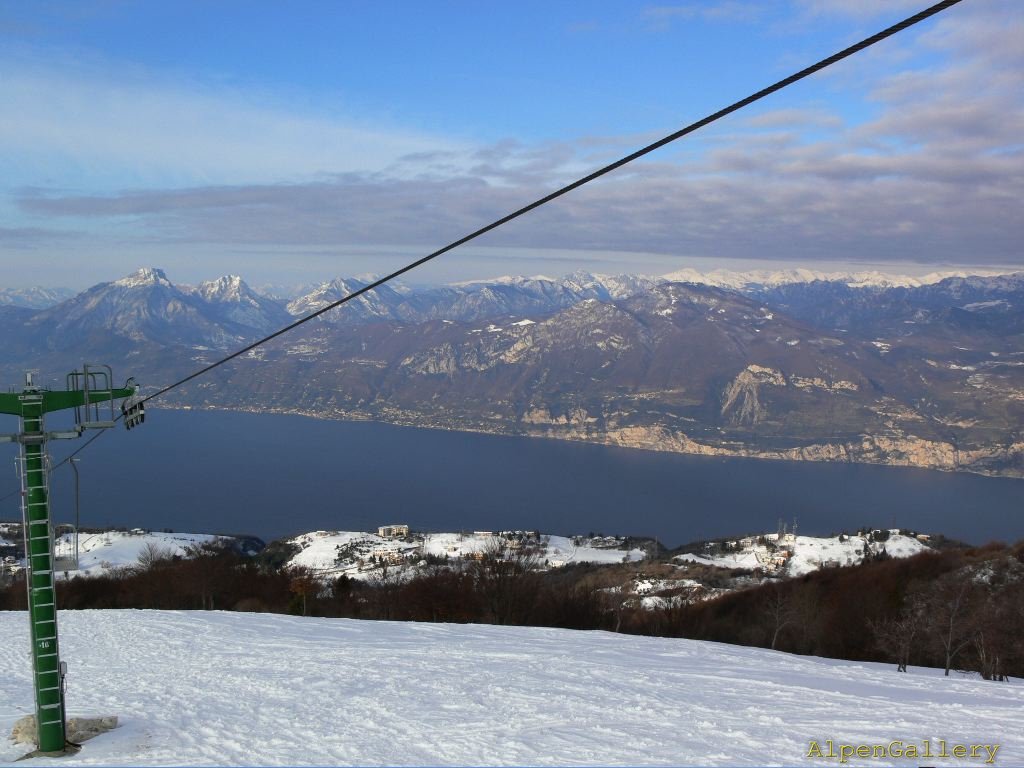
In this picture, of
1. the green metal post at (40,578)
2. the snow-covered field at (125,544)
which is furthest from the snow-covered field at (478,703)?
the snow-covered field at (125,544)

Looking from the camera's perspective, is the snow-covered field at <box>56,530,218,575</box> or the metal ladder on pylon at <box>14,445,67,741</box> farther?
the snow-covered field at <box>56,530,218,575</box>

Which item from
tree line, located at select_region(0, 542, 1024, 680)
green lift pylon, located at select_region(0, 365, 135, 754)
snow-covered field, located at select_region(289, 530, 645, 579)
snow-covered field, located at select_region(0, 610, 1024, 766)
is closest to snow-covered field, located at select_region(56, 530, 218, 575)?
snow-covered field, located at select_region(289, 530, 645, 579)

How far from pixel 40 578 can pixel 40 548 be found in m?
0.24

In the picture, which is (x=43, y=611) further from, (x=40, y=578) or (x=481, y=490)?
(x=481, y=490)

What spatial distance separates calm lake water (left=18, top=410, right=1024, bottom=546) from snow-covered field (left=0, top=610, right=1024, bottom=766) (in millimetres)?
73343

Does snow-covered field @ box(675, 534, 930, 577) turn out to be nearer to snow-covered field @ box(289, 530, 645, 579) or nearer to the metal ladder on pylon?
snow-covered field @ box(289, 530, 645, 579)

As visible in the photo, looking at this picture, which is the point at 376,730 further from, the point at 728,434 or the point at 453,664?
the point at 728,434

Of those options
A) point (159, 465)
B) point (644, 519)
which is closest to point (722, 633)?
point (644, 519)

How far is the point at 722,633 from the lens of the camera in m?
27.7

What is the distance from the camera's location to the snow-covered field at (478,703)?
21.0 feet

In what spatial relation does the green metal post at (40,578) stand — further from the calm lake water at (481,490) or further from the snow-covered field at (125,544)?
the calm lake water at (481,490)

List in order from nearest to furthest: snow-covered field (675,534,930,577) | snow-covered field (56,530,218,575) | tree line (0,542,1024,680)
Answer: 1. tree line (0,542,1024,680)
2. snow-covered field (675,534,930,577)
3. snow-covered field (56,530,218,575)

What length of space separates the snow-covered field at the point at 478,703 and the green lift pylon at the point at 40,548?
14.8 inches

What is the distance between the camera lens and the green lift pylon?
19.6 ft
